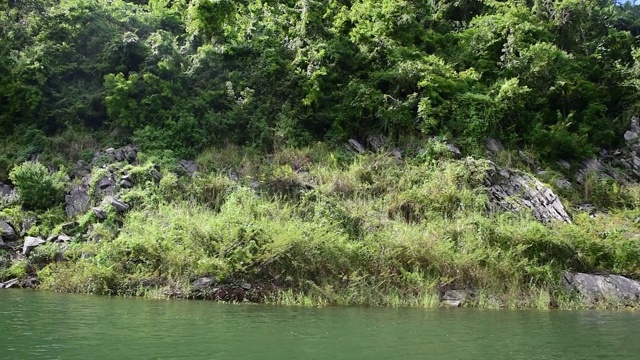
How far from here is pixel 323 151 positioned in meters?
27.2

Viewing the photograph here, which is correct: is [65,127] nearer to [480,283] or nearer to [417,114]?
[417,114]

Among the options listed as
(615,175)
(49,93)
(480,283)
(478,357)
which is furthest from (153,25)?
(478,357)

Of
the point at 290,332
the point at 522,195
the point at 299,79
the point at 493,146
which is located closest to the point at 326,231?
the point at 290,332

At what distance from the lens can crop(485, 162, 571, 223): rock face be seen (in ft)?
78.9

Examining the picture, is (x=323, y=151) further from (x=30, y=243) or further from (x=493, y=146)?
(x=30, y=243)

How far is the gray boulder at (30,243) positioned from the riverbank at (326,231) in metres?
0.07

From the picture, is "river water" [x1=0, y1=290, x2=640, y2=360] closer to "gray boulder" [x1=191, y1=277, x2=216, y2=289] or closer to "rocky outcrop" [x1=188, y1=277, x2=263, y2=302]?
"rocky outcrop" [x1=188, y1=277, x2=263, y2=302]

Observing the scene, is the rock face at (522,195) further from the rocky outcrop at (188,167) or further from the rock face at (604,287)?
the rocky outcrop at (188,167)

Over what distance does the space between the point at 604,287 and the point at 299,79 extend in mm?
16426

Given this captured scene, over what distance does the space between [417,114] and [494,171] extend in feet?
16.0

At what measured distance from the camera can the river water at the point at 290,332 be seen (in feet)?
32.8

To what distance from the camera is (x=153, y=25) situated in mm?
31891

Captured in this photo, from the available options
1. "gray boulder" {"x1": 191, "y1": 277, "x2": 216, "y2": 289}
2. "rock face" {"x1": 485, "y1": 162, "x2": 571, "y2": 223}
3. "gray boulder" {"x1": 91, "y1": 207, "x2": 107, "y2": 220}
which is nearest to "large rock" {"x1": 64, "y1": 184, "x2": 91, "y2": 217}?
"gray boulder" {"x1": 91, "y1": 207, "x2": 107, "y2": 220}

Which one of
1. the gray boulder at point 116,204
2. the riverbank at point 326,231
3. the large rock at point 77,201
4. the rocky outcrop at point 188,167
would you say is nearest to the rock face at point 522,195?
the riverbank at point 326,231
